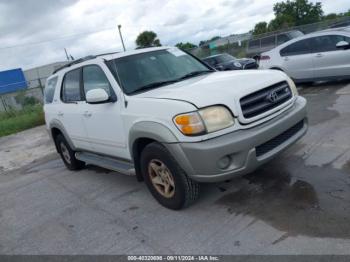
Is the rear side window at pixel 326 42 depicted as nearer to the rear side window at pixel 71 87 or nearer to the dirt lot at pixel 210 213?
the dirt lot at pixel 210 213

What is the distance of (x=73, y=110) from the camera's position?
5.60m

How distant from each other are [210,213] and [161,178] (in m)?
0.68

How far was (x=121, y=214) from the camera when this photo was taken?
4453 mm

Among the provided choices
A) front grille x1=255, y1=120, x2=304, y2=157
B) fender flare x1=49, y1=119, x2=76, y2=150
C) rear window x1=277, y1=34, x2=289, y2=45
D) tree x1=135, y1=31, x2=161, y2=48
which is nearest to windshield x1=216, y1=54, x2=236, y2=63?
rear window x1=277, y1=34, x2=289, y2=45

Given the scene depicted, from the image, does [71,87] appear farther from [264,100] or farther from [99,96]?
[264,100]

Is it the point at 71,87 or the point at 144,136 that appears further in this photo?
the point at 71,87

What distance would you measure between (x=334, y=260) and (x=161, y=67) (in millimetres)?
3089

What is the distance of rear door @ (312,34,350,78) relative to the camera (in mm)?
9086

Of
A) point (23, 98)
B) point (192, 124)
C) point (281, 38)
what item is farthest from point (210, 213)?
point (281, 38)

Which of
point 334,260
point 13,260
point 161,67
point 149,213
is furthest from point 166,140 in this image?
point 13,260

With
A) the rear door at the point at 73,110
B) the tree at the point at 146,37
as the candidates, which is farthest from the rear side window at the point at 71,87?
the tree at the point at 146,37

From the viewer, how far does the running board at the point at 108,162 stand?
460cm

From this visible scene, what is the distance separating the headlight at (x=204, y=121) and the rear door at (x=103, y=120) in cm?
109

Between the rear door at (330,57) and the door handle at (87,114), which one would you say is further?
the rear door at (330,57)
